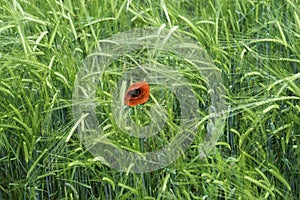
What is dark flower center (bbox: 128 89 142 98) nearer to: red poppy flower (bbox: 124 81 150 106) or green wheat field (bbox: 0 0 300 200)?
red poppy flower (bbox: 124 81 150 106)

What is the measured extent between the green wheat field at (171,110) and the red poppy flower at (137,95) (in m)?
0.10

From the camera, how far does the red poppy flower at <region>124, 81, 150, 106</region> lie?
1.91 metres

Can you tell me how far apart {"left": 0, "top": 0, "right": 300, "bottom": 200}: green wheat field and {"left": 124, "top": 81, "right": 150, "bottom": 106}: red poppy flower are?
10 centimetres

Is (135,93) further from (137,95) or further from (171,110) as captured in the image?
(171,110)

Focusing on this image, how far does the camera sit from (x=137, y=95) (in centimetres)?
192

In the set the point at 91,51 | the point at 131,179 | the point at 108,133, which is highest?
the point at 91,51

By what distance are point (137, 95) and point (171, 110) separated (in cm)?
12

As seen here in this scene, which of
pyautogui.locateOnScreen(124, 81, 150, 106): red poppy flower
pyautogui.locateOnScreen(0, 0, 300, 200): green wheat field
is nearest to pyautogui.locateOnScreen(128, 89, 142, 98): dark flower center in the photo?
pyautogui.locateOnScreen(124, 81, 150, 106): red poppy flower

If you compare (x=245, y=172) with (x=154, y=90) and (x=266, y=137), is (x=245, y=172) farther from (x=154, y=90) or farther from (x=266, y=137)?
(x=154, y=90)

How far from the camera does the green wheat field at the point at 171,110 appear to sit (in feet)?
6.39

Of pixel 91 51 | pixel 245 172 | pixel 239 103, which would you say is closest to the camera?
pixel 245 172

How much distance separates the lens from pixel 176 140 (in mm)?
1971

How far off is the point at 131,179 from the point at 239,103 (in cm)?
37

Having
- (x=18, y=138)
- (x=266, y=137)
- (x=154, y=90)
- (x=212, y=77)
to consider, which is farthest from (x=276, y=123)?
(x=18, y=138)
